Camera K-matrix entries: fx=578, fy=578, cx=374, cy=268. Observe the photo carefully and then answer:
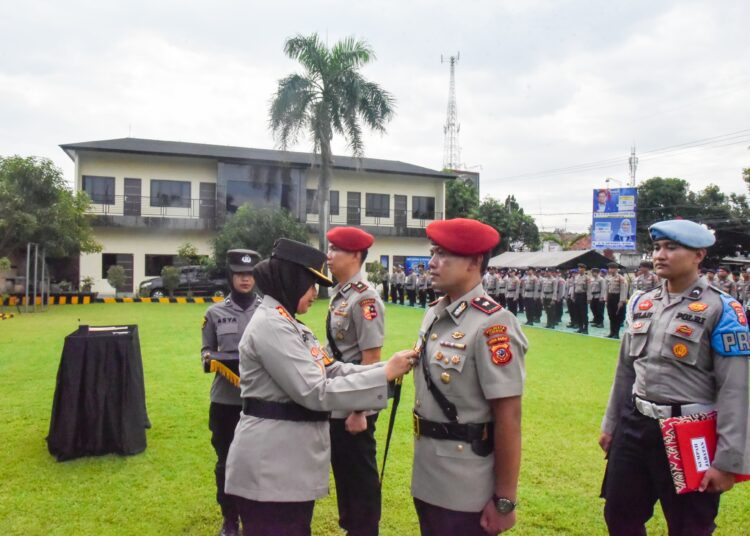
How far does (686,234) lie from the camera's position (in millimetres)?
2814

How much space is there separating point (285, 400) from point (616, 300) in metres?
15.2

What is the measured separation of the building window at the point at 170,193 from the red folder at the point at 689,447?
31463 mm

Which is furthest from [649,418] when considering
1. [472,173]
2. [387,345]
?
[472,173]

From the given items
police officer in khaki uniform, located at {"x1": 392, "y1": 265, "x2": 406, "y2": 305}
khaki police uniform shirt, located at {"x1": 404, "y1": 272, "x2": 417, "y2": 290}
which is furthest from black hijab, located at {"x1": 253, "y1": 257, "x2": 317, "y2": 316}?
police officer in khaki uniform, located at {"x1": 392, "y1": 265, "x2": 406, "y2": 305}

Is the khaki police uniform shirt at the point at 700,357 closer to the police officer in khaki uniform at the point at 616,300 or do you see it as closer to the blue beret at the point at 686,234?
the blue beret at the point at 686,234

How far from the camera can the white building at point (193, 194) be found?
30016mm

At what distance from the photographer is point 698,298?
2.76 metres

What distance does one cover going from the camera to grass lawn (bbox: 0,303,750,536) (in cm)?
396

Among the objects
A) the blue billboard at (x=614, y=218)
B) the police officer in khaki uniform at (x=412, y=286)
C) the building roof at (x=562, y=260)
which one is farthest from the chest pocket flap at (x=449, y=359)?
the blue billboard at (x=614, y=218)

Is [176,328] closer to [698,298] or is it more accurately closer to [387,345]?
[387,345]

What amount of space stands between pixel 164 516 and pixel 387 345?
8.23 metres

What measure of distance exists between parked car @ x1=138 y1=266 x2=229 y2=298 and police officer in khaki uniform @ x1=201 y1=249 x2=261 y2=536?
22477mm

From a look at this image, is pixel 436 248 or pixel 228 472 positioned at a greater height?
pixel 436 248

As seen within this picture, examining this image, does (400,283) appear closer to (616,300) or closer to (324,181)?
(324,181)
